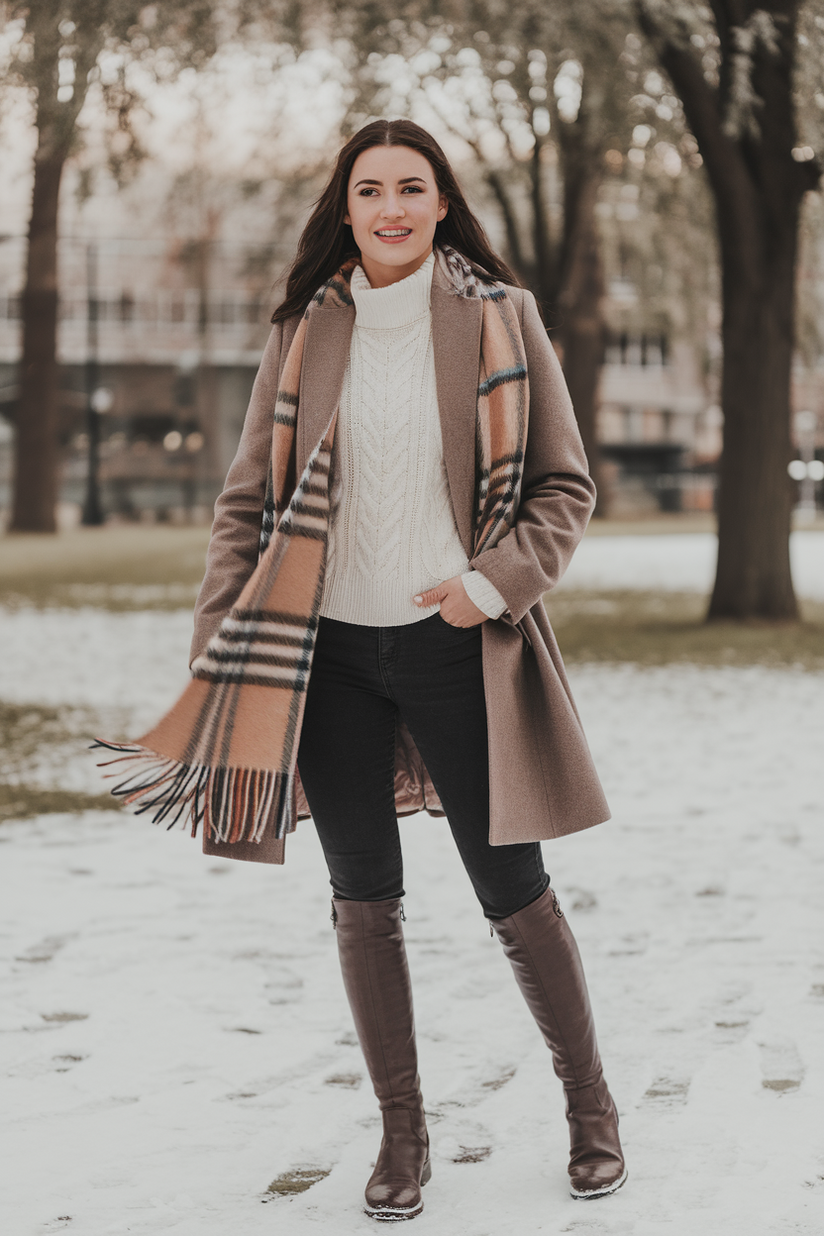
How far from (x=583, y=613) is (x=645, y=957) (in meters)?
11.4

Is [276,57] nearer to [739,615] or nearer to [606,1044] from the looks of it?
[739,615]

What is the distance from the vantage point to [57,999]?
13.5ft

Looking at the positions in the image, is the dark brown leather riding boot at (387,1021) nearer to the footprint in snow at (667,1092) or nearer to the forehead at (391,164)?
the footprint in snow at (667,1092)

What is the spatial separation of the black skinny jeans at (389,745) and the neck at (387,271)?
66 cm

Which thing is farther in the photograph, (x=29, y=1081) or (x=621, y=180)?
(x=621, y=180)

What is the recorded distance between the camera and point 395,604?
110 inches

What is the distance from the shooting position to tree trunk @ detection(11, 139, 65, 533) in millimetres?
29500

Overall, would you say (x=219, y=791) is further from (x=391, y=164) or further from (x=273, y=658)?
(x=391, y=164)

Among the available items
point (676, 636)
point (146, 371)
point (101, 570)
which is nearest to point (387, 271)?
point (676, 636)

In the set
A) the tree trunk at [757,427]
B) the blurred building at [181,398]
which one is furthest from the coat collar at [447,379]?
the blurred building at [181,398]

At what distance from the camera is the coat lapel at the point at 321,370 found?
2.81m

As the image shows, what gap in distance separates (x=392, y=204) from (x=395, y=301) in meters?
0.18

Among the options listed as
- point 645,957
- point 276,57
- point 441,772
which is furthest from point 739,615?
point 441,772

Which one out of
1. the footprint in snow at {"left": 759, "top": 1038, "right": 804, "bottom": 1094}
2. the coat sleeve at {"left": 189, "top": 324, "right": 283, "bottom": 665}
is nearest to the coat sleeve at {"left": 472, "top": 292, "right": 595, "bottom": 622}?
the coat sleeve at {"left": 189, "top": 324, "right": 283, "bottom": 665}
